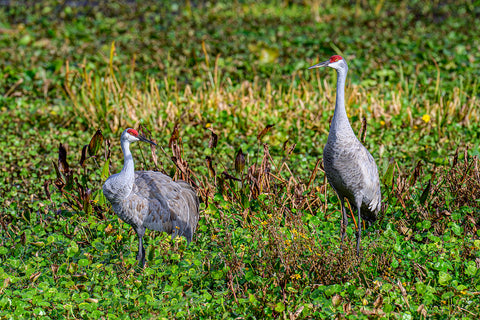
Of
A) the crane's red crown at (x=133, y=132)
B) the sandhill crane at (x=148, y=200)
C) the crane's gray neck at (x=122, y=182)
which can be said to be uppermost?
the crane's red crown at (x=133, y=132)

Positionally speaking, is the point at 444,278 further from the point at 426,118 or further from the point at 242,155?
the point at 426,118

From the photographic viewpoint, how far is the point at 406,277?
13.2 feet

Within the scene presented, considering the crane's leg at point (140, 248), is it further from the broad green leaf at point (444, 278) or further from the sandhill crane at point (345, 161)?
the broad green leaf at point (444, 278)

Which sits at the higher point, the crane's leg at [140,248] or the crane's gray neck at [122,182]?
the crane's gray neck at [122,182]

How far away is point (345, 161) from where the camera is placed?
166 inches

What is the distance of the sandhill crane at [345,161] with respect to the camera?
415cm

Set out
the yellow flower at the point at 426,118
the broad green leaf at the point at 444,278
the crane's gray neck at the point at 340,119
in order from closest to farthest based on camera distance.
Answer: the broad green leaf at the point at 444,278
the crane's gray neck at the point at 340,119
the yellow flower at the point at 426,118

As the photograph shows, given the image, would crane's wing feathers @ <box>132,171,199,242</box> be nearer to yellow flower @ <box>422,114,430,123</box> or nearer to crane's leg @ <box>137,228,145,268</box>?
crane's leg @ <box>137,228,145,268</box>

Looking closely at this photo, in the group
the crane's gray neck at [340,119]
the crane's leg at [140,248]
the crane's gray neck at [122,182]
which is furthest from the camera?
the crane's leg at [140,248]

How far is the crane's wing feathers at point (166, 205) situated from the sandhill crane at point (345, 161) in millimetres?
1113

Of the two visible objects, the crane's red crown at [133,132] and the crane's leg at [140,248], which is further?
the crane's leg at [140,248]

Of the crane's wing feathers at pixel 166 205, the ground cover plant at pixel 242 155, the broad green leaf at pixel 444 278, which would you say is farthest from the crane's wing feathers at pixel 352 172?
the crane's wing feathers at pixel 166 205

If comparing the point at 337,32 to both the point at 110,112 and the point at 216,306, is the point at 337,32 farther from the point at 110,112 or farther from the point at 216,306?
the point at 216,306

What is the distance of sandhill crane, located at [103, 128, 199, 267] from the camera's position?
398 centimetres
